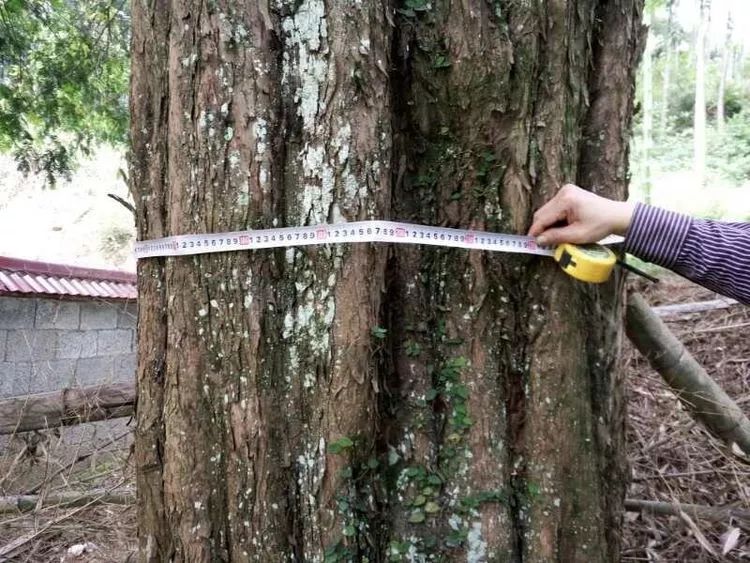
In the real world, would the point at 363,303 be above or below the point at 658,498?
above

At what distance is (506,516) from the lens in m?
1.76

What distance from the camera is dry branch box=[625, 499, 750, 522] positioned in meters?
2.78

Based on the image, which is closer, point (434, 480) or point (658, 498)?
point (434, 480)

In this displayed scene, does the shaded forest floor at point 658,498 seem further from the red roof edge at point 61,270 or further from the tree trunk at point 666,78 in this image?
the tree trunk at point 666,78

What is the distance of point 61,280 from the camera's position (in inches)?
295

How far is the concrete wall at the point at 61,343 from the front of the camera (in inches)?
275

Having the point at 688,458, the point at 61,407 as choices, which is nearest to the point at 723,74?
the point at 688,458

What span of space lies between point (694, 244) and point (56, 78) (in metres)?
6.95

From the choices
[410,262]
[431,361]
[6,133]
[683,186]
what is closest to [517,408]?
[431,361]

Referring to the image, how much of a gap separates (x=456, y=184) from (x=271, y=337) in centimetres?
71

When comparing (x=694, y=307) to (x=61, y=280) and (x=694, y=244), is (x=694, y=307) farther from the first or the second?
(x=61, y=280)

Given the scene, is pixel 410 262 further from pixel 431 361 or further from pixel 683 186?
pixel 683 186

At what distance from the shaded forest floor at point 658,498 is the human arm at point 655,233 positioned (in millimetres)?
1482

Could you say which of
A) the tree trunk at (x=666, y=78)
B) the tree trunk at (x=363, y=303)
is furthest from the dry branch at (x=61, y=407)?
the tree trunk at (x=666, y=78)
